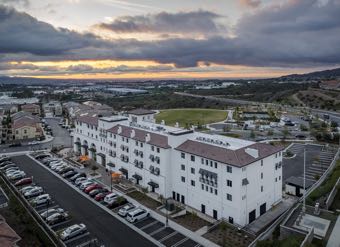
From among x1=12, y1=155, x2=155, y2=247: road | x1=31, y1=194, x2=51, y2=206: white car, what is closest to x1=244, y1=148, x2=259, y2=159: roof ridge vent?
x1=12, y1=155, x2=155, y2=247: road

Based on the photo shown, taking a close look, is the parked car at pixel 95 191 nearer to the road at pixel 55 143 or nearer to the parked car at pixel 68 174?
the parked car at pixel 68 174

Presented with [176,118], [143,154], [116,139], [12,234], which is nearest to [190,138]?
[143,154]

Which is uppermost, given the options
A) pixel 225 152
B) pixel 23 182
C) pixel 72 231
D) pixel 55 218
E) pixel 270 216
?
pixel 225 152

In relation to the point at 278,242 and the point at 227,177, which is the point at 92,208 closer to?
the point at 227,177

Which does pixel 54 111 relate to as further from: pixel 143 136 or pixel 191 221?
pixel 191 221

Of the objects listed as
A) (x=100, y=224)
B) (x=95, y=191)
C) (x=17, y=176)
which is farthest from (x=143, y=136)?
(x=17, y=176)

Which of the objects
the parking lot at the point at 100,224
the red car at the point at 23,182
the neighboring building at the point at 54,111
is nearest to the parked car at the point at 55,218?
the parking lot at the point at 100,224
